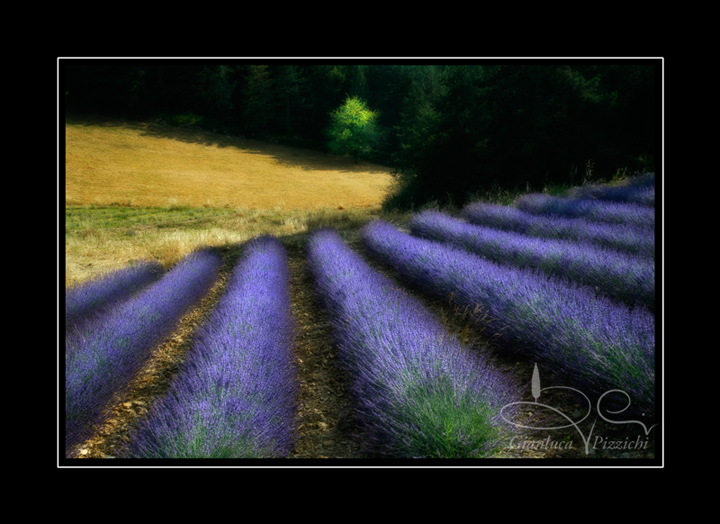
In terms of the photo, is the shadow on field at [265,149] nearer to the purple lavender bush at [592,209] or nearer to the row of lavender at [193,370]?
the purple lavender bush at [592,209]

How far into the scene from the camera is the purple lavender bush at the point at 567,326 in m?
1.60

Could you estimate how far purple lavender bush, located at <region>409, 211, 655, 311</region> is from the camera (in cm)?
249

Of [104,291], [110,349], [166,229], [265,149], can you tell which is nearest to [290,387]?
[110,349]

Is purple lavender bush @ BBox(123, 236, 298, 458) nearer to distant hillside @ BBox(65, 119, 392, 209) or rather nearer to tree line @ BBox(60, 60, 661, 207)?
distant hillside @ BBox(65, 119, 392, 209)

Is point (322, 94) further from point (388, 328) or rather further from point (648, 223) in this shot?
point (388, 328)

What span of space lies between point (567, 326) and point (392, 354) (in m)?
1.07

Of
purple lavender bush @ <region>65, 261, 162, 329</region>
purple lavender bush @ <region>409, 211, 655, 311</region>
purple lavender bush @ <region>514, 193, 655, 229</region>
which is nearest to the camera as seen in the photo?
purple lavender bush @ <region>409, 211, 655, 311</region>

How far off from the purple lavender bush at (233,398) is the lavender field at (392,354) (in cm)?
1

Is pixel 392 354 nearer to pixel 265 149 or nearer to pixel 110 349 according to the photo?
pixel 110 349

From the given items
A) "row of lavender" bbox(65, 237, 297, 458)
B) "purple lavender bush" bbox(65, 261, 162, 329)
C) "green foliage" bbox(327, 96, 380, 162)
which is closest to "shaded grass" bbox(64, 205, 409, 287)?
"purple lavender bush" bbox(65, 261, 162, 329)

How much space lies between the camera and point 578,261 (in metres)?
3.17

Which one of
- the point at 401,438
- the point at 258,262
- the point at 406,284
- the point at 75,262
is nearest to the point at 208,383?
the point at 401,438

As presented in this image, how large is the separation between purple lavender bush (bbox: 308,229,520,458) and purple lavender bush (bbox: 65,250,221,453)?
1463 mm

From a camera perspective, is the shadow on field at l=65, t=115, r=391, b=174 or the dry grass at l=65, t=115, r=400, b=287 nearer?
the dry grass at l=65, t=115, r=400, b=287
